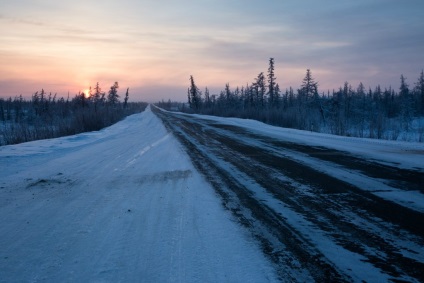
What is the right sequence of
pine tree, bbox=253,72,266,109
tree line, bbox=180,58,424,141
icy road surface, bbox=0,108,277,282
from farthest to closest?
1. pine tree, bbox=253,72,266,109
2. tree line, bbox=180,58,424,141
3. icy road surface, bbox=0,108,277,282

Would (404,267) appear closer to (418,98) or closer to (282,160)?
(282,160)

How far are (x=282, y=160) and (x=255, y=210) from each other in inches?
147

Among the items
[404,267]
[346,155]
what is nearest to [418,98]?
[346,155]

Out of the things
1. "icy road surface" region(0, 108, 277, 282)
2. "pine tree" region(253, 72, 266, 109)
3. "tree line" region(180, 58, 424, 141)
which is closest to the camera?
"icy road surface" region(0, 108, 277, 282)

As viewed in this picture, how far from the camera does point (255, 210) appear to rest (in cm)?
388

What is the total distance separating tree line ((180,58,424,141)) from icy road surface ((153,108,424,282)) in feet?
30.1

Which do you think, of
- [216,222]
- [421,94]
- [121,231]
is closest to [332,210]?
[216,222]

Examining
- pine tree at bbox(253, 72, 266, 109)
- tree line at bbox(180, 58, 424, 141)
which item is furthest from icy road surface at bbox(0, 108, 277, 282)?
pine tree at bbox(253, 72, 266, 109)

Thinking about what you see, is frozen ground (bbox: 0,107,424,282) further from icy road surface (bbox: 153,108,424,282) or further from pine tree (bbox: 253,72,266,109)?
pine tree (bbox: 253,72,266,109)

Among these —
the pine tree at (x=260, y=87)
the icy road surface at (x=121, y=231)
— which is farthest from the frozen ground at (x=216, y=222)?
the pine tree at (x=260, y=87)

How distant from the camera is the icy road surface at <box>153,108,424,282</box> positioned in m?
2.50

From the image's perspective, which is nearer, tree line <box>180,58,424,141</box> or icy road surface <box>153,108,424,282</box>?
icy road surface <box>153,108,424,282</box>

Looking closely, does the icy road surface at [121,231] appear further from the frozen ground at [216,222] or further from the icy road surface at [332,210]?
the icy road surface at [332,210]

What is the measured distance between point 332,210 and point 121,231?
2.52 m
